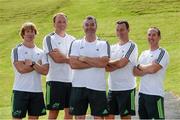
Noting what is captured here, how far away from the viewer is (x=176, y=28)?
29.2 m

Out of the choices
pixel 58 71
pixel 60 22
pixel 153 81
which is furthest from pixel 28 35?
pixel 153 81

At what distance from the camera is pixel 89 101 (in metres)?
9.92

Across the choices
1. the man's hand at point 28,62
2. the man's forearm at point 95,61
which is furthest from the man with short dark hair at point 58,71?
the man's forearm at point 95,61

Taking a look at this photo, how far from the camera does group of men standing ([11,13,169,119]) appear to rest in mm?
9781

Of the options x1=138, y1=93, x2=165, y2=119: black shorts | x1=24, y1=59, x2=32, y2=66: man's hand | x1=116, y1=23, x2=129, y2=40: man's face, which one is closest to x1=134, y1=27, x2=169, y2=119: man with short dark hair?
x1=138, y1=93, x2=165, y2=119: black shorts

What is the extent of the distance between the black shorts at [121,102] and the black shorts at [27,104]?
1398mm

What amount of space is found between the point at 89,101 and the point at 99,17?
23.6 meters

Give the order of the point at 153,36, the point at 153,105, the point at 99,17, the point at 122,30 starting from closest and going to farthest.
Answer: the point at 153,105, the point at 153,36, the point at 122,30, the point at 99,17

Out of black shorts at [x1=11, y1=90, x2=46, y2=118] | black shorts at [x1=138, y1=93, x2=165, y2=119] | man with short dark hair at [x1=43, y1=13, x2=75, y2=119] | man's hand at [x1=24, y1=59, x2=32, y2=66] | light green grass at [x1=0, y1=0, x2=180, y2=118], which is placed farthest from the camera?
light green grass at [x1=0, y1=0, x2=180, y2=118]

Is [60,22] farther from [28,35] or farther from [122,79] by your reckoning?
[122,79]

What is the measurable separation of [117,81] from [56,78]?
1.33m

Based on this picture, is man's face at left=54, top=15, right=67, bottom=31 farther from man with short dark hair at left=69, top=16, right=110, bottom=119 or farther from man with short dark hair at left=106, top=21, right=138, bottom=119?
man with short dark hair at left=106, top=21, right=138, bottom=119

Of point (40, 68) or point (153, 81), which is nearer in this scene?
point (153, 81)

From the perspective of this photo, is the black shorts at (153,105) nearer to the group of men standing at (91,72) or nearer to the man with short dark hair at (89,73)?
the group of men standing at (91,72)
